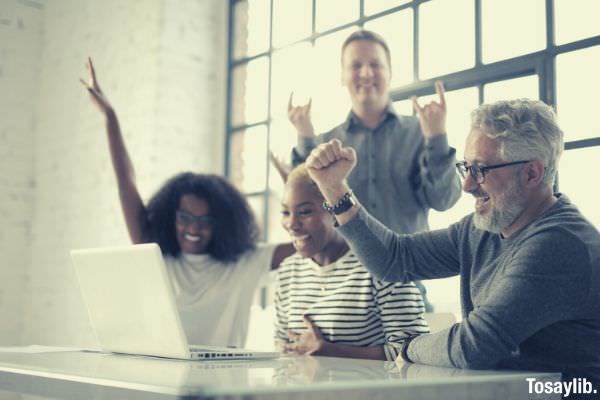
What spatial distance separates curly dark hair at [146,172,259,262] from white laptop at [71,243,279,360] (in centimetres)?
83

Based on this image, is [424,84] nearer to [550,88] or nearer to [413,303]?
[550,88]

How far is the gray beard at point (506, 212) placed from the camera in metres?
1.63

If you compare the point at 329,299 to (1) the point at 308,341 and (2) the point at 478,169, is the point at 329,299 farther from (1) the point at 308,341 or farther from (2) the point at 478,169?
(2) the point at 478,169

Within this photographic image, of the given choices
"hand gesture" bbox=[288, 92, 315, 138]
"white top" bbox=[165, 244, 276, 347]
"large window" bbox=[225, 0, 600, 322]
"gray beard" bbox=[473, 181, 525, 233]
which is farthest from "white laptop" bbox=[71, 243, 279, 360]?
"large window" bbox=[225, 0, 600, 322]

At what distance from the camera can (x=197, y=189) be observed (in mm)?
2748

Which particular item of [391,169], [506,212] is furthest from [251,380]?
[391,169]

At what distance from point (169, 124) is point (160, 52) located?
413mm

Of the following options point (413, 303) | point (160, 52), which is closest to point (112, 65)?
point (160, 52)

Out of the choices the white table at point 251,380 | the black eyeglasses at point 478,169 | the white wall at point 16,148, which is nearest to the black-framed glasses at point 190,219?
the white table at point 251,380

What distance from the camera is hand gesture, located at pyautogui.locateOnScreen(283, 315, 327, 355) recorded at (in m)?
1.92

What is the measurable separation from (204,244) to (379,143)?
74 centimetres

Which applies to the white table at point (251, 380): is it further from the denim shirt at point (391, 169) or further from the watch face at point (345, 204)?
the denim shirt at point (391, 169)

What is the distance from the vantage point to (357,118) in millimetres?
2926

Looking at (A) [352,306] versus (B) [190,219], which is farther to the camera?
(B) [190,219]
